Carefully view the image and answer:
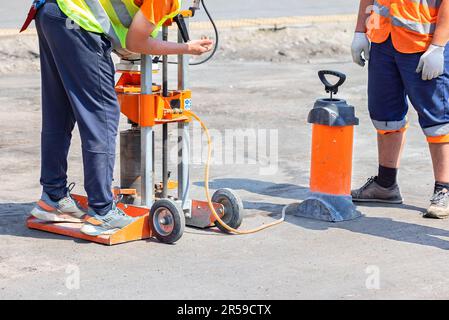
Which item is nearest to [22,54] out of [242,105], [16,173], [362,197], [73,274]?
[242,105]

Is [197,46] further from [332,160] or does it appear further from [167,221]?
[332,160]

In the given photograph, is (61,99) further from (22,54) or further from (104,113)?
(22,54)

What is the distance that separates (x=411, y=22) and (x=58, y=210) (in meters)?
2.56

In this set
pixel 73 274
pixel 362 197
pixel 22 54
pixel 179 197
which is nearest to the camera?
pixel 73 274

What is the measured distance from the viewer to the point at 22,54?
39.8 feet

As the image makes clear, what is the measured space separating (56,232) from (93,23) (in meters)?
1.31

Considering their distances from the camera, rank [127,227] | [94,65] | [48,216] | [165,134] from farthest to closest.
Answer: [165,134] → [48,216] → [127,227] → [94,65]

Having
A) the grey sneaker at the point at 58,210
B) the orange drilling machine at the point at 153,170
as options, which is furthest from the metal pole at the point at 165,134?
the grey sneaker at the point at 58,210

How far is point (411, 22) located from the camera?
19.7 feet

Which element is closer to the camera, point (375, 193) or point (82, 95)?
point (82, 95)

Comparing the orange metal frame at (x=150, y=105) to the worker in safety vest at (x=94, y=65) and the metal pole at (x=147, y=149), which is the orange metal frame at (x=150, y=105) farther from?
the worker in safety vest at (x=94, y=65)

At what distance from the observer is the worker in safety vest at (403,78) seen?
5.99m

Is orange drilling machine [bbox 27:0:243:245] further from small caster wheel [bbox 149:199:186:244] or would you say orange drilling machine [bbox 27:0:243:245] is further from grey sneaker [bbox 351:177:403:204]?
grey sneaker [bbox 351:177:403:204]

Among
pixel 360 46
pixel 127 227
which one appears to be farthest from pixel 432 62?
pixel 127 227
